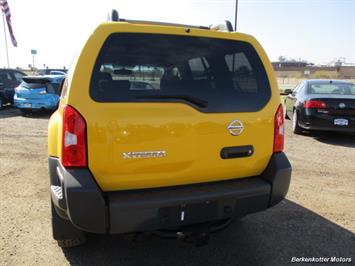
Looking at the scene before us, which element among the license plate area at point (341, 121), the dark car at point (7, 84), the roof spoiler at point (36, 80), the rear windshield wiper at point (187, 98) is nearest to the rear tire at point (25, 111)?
the roof spoiler at point (36, 80)

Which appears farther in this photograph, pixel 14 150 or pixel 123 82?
pixel 14 150

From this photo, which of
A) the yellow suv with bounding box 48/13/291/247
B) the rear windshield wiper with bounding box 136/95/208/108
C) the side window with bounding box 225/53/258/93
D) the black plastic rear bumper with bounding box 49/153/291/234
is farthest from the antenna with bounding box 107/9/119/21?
the black plastic rear bumper with bounding box 49/153/291/234

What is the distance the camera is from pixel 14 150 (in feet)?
23.5

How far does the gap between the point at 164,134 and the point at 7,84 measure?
13.7 metres

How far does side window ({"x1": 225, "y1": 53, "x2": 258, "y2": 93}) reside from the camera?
114 inches

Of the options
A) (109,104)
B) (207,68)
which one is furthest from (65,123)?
(207,68)

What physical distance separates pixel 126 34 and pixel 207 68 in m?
0.75

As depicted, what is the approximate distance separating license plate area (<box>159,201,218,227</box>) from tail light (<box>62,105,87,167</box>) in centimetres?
70

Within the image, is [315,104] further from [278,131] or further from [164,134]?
[164,134]

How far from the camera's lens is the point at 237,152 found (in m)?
2.81

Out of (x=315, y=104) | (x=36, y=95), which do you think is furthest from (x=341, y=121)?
(x=36, y=95)

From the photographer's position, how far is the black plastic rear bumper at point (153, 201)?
2.36 meters

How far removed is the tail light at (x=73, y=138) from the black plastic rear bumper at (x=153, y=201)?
74 mm

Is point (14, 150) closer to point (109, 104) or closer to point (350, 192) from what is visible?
point (109, 104)
